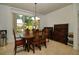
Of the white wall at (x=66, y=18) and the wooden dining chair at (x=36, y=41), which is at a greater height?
the white wall at (x=66, y=18)

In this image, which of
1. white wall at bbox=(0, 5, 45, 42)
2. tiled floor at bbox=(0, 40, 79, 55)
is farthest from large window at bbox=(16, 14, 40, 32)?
tiled floor at bbox=(0, 40, 79, 55)

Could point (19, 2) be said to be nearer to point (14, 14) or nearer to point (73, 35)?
point (14, 14)

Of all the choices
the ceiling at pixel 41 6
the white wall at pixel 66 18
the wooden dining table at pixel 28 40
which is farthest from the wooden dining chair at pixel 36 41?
the ceiling at pixel 41 6

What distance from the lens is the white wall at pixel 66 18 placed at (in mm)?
2799

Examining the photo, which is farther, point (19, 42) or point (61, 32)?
point (61, 32)

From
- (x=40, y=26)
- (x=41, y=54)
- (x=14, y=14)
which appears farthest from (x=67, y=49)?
(x=14, y=14)

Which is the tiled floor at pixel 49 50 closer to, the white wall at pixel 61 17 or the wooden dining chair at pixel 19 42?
the wooden dining chair at pixel 19 42

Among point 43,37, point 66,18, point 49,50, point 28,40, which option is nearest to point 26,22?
point 28,40

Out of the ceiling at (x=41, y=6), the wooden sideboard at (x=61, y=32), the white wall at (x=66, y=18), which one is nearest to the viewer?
the ceiling at (x=41, y=6)

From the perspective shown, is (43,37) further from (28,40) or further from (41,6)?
(41,6)

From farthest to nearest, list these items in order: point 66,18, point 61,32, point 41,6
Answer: point 61,32, point 66,18, point 41,6

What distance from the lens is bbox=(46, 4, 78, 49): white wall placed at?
9.18 feet

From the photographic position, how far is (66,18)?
9.50 feet

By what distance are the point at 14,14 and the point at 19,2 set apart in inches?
13.4
